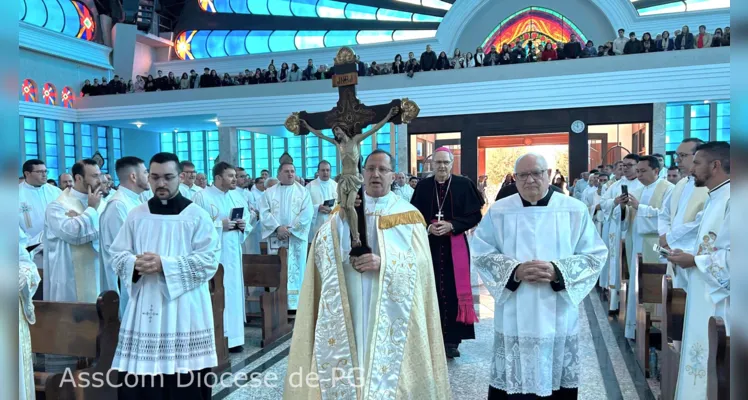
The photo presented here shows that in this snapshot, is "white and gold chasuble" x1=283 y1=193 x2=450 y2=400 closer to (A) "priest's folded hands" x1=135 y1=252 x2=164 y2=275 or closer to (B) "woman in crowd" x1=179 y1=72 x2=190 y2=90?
(A) "priest's folded hands" x1=135 y1=252 x2=164 y2=275

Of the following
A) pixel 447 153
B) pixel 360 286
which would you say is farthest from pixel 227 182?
pixel 360 286

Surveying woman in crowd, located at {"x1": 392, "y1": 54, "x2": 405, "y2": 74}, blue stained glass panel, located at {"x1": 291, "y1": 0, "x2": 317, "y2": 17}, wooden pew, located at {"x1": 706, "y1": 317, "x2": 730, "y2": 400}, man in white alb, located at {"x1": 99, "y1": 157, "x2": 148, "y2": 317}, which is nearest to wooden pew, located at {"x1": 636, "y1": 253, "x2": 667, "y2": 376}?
wooden pew, located at {"x1": 706, "y1": 317, "x2": 730, "y2": 400}

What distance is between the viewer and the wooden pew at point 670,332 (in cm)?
360

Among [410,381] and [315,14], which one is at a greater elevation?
[315,14]

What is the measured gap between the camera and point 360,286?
3.54 m

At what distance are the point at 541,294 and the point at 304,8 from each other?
1127 inches

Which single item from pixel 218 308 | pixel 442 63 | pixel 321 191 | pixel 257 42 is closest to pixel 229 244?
pixel 218 308

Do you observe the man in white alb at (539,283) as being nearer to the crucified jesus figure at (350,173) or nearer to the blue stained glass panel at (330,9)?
the crucified jesus figure at (350,173)

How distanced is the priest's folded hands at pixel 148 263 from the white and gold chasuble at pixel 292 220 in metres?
4.11

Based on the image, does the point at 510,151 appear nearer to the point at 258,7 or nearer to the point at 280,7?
the point at 280,7

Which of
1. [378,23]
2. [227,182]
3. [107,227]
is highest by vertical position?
[378,23]

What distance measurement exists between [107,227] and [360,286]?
2732 millimetres

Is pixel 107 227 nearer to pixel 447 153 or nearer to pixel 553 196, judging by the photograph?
pixel 447 153

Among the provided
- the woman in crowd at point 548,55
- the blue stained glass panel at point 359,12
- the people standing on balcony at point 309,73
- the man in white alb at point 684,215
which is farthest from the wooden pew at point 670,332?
the blue stained glass panel at point 359,12
